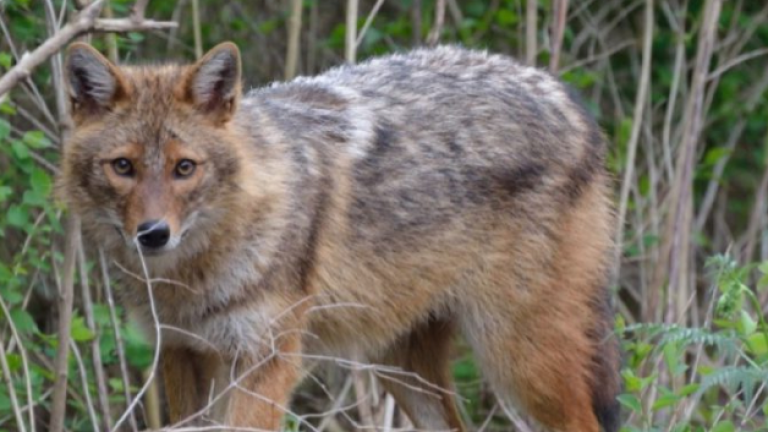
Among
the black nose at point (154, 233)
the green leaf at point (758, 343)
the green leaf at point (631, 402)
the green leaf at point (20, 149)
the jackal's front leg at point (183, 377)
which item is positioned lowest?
the jackal's front leg at point (183, 377)

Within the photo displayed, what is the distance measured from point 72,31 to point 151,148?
0.78m

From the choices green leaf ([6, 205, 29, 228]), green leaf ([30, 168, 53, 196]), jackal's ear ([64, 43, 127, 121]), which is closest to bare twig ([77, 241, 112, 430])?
green leaf ([6, 205, 29, 228])

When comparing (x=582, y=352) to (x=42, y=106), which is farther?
(x=42, y=106)

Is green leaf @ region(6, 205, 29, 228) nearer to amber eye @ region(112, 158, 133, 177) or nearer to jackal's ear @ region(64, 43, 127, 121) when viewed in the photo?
jackal's ear @ region(64, 43, 127, 121)

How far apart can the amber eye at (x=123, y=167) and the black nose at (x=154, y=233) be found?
23cm

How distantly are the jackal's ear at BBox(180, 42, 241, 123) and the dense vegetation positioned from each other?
743mm

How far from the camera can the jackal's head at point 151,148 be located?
4.89 m

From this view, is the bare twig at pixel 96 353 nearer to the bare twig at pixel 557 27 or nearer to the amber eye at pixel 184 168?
the amber eye at pixel 184 168

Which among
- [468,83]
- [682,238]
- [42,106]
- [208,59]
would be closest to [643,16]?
[682,238]

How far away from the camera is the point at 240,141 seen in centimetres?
526

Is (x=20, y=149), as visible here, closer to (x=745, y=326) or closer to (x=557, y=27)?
(x=557, y=27)

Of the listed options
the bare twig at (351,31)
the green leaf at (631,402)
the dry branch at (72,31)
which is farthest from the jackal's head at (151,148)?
the bare twig at (351,31)

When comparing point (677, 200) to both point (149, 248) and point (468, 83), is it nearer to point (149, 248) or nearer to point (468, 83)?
point (468, 83)

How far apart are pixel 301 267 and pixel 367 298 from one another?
0.40m
